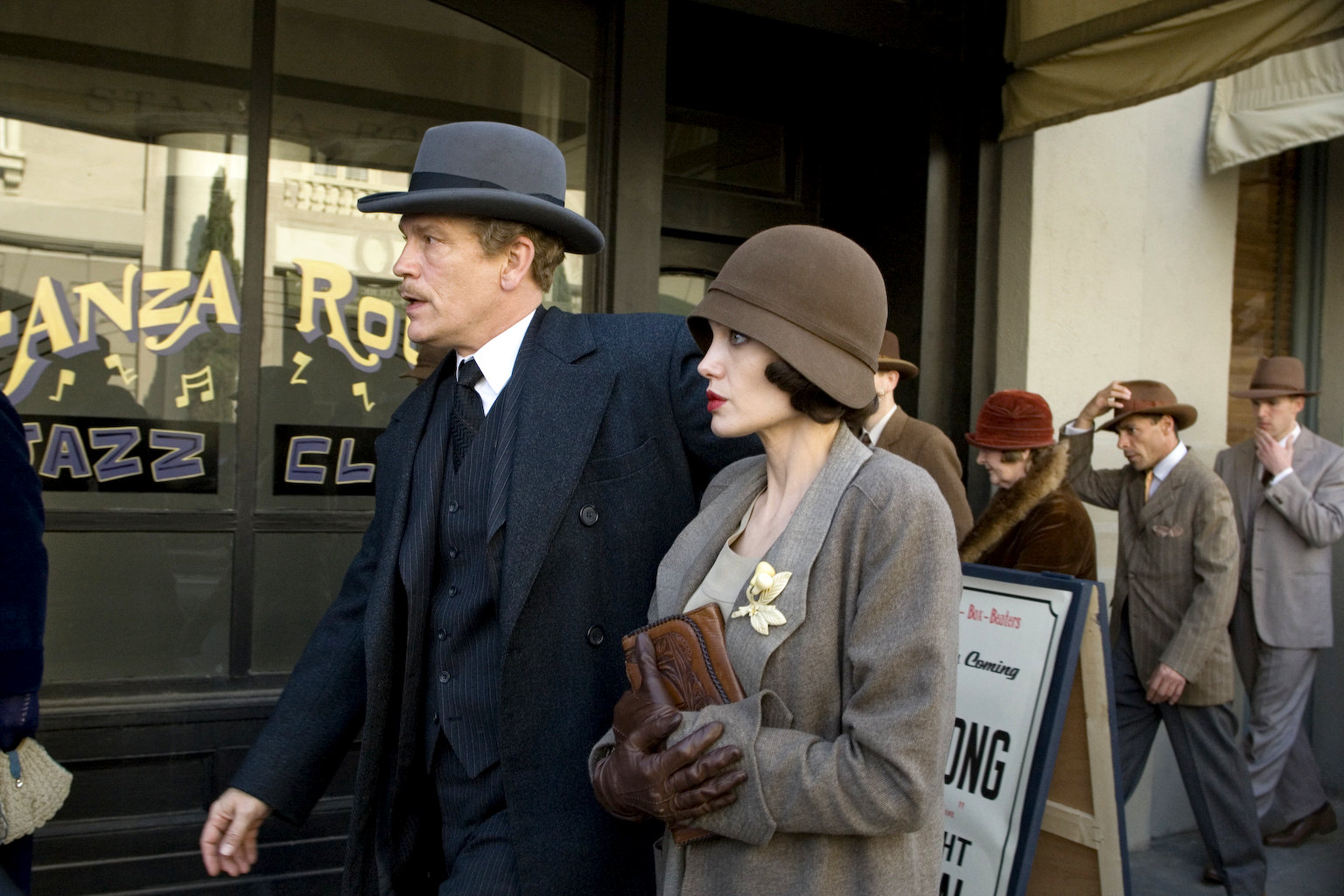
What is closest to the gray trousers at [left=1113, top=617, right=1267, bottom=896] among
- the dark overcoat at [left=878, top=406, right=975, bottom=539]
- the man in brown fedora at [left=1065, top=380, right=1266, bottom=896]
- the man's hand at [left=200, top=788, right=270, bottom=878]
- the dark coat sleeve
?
the man in brown fedora at [left=1065, top=380, right=1266, bottom=896]

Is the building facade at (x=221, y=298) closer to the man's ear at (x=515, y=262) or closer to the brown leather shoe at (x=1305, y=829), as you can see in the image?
the man's ear at (x=515, y=262)

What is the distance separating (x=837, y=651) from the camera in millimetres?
1744

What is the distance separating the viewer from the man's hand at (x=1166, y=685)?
468cm

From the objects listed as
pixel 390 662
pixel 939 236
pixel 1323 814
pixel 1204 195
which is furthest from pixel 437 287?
pixel 1323 814

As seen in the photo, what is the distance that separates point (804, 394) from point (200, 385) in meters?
3.10

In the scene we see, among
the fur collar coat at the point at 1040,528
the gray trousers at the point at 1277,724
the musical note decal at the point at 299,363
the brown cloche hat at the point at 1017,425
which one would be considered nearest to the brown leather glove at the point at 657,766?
the fur collar coat at the point at 1040,528

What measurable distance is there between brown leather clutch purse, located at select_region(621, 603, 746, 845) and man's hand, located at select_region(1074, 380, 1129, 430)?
3677 millimetres

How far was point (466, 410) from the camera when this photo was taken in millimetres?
2395

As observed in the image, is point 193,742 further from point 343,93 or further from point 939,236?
point 939,236

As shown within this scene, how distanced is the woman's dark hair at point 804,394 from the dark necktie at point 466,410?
78 centimetres

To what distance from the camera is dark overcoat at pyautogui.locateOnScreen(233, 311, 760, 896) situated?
208 centimetres

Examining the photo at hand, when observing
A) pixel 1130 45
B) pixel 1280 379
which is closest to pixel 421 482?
pixel 1130 45

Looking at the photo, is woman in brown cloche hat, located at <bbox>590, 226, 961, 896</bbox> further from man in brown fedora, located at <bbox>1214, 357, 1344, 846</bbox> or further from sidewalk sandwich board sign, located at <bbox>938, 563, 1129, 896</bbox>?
man in brown fedora, located at <bbox>1214, 357, 1344, 846</bbox>

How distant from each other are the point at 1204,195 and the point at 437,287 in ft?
16.3
